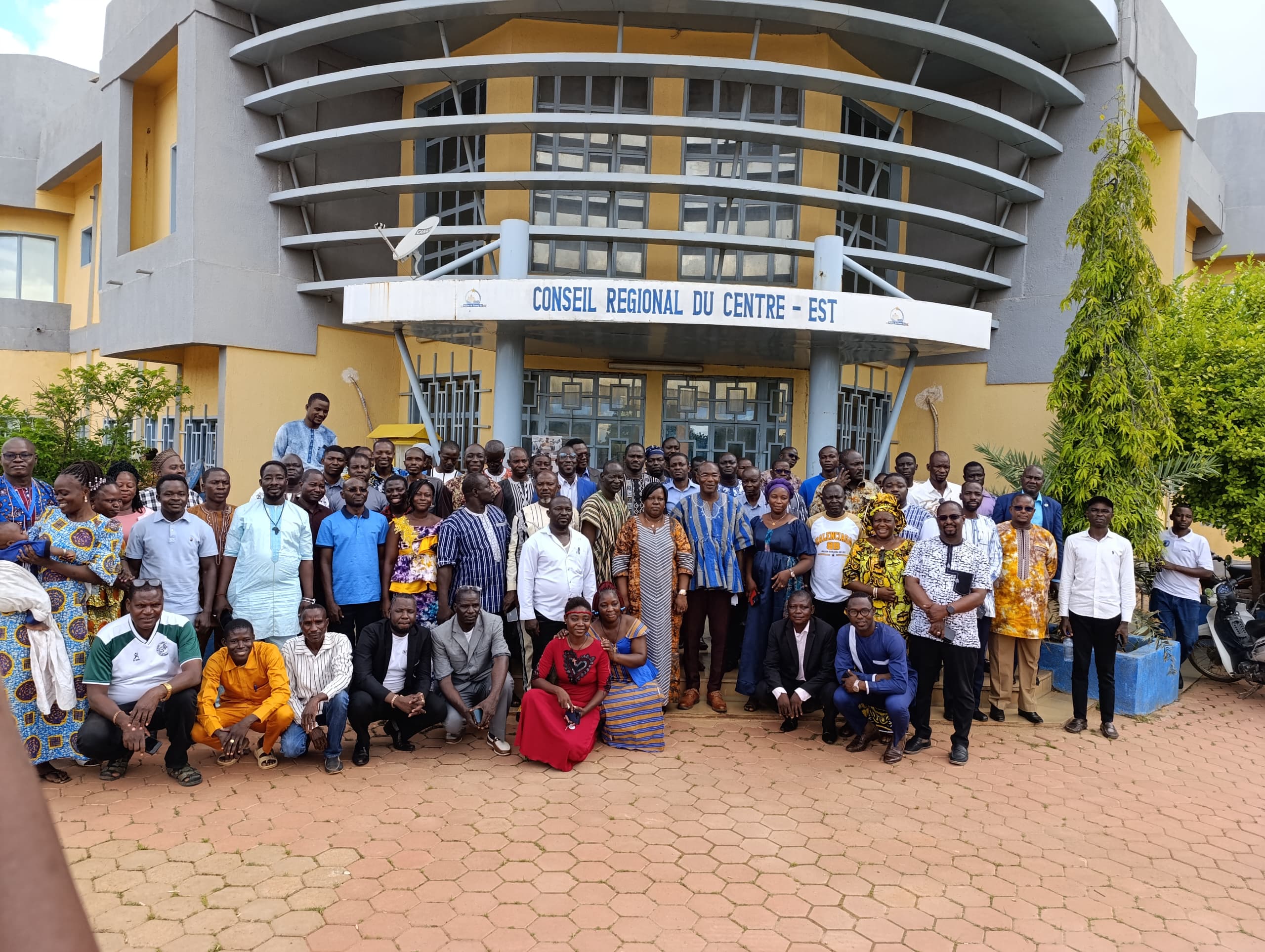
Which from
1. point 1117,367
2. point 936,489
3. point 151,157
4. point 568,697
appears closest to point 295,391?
point 151,157

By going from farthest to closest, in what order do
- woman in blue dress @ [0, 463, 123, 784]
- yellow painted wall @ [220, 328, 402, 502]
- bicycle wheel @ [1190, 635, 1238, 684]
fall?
yellow painted wall @ [220, 328, 402, 502]
bicycle wheel @ [1190, 635, 1238, 684]
woman in blue dress @ [0, 463, 123, 784]

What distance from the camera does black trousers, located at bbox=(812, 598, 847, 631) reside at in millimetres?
6395

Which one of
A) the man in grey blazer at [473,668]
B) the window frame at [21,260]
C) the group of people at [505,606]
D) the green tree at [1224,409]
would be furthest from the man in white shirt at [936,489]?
the window frame at [21,260]

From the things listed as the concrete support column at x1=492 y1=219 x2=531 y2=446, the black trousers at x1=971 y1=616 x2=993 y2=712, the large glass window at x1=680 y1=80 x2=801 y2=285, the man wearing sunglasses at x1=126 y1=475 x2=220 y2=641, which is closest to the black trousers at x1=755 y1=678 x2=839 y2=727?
the black trousers at x1=971 y1=616 x2=993 y2=712

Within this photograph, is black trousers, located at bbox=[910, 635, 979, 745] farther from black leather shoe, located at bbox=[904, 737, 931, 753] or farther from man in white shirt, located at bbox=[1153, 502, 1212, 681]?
man in white shirt, located at bbox=[1153, 502, 1212, 681]

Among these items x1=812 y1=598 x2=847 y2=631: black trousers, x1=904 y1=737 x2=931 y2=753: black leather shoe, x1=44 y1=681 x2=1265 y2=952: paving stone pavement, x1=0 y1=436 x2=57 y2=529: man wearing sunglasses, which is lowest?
x1=44 y1=681 x2=1265 y2=952: paving stone pavement

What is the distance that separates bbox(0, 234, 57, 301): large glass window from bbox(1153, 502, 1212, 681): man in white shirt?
2378 cm

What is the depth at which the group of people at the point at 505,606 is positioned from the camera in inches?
200

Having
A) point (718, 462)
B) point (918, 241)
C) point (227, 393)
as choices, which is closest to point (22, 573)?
point (718, 462)

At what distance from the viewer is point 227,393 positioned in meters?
12.5

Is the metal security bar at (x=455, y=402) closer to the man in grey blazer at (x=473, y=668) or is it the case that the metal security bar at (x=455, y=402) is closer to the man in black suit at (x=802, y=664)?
the man in grey blazer at (x=473, y=668)

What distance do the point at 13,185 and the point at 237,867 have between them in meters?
22.4

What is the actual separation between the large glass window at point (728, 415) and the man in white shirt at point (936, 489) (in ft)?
19.5

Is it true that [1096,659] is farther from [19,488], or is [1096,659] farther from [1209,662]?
[19,488]
